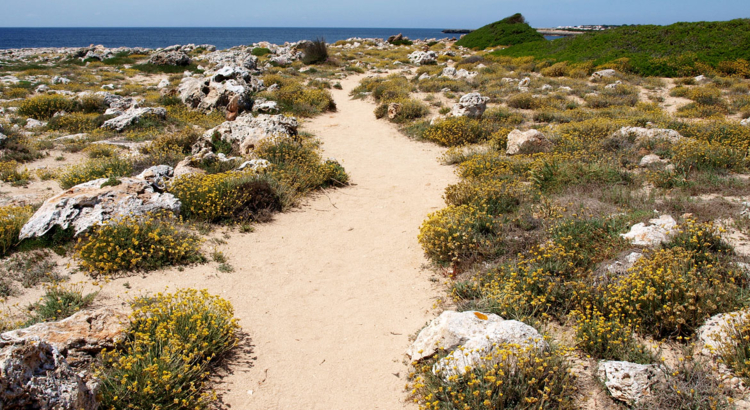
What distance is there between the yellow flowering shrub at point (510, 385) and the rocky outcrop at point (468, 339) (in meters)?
0.08

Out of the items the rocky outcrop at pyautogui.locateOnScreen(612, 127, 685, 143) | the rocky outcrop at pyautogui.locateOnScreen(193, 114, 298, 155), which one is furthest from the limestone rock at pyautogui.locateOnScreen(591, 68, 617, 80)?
the rocky outcrop at pyautogui.locateOnScreen(193, 114, 298, 155)

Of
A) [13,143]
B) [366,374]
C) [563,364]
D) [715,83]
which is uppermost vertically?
[715,83]

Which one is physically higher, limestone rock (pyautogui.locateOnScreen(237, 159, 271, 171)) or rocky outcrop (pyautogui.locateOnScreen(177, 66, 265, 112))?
rocky outcrop (pyautogui.locateOnScreen(177, 66, 265, 112))

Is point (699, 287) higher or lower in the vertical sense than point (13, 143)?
lower

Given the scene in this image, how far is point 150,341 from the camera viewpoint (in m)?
4.15

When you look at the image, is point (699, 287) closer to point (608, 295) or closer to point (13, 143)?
point (608, 295)

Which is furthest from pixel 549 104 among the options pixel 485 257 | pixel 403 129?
pixel 485 257

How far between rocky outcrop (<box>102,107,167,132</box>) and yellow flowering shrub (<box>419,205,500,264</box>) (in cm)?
1162

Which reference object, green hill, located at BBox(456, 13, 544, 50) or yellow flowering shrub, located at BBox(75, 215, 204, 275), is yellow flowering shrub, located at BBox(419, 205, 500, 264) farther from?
green hill, located at BBox(456, 13, 544, 50)

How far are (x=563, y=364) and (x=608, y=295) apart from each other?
1.32 metres

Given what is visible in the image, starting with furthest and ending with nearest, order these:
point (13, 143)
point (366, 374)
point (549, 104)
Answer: point (549, 104) → point (13, 143) → point (366, 374)

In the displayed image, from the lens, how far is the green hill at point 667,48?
72.2 feet

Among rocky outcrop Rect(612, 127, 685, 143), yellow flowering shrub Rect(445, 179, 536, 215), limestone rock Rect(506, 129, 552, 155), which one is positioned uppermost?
rocky outcrop Rect(612, 127, 685, 143)

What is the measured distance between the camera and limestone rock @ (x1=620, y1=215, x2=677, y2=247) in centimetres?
577
